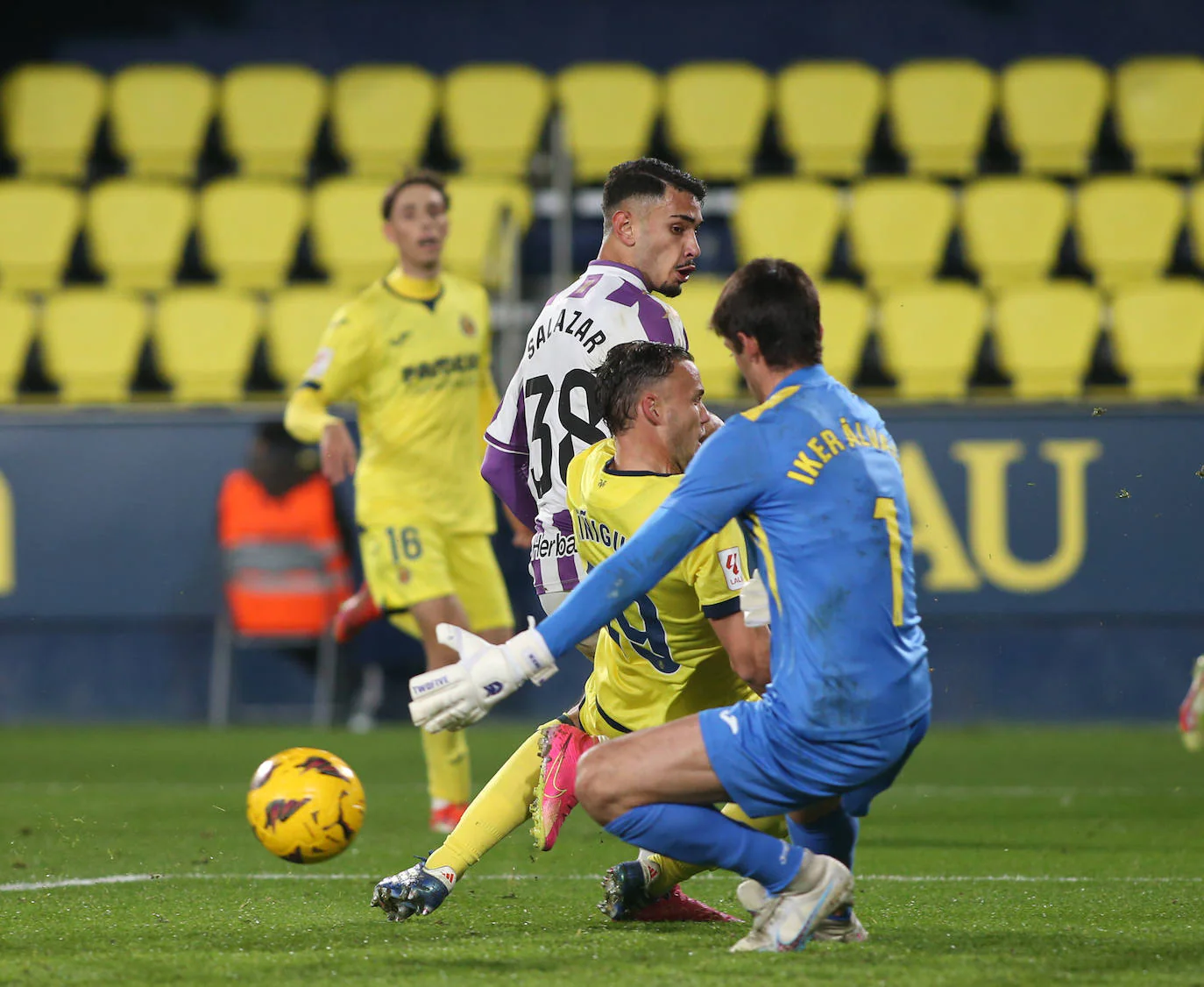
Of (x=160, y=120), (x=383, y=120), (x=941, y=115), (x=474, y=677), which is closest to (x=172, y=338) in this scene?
(x=160, y=120)

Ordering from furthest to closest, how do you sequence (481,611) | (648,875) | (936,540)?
(936,540) < (481,611) < (648,875)

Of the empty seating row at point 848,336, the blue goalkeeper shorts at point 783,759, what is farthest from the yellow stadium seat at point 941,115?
the blue goalkeeper shorts at point 783,759

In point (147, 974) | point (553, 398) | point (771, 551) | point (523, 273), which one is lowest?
point (147, 974)

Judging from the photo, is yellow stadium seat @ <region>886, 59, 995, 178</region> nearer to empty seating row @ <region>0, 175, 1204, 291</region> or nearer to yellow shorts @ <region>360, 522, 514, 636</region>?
empty seating row @ <region>0, 175, 1204, 291</region>

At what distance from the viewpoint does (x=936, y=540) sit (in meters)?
10.4

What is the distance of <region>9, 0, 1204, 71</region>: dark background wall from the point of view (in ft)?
46.6

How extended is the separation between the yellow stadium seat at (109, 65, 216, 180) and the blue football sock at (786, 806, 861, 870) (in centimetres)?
1009

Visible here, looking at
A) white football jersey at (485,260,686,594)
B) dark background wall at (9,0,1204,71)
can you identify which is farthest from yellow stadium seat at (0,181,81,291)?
white football jersey at (485,260,686,594)

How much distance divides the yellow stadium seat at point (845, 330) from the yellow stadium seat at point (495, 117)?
8.54 feet

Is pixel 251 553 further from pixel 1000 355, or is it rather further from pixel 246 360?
pixel 1000 355

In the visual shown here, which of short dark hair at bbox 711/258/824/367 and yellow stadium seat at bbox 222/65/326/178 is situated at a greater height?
yellow stadium seat at bbox 222/65/326/178

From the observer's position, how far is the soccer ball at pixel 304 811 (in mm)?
4641

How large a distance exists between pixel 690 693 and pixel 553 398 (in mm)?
1035

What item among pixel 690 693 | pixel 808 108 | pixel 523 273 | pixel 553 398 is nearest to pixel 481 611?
pixel 553 398
